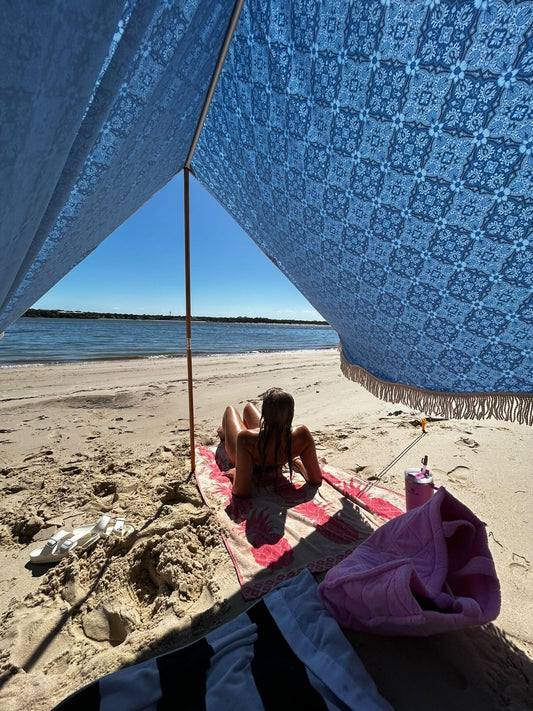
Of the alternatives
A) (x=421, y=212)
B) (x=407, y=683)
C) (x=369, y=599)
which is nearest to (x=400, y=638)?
(x=407, y=683)

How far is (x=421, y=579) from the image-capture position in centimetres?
128

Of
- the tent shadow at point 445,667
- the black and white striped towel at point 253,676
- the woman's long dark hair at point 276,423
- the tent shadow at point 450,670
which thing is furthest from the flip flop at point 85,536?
the tent shadow at point 450,670

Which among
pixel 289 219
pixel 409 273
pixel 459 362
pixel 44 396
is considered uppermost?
pixel 289 219

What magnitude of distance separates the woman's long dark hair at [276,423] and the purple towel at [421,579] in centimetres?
113

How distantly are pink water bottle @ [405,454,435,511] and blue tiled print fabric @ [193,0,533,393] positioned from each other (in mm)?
707

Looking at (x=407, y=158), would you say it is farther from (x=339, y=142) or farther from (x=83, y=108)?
(x=83, y=108)

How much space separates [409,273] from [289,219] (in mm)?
824

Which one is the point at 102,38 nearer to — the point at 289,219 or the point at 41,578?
the point at 289,219

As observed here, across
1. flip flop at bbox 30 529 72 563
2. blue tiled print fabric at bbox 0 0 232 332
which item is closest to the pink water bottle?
flip flop at bbox 30 529 72 563

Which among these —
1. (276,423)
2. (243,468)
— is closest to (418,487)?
(276,423)

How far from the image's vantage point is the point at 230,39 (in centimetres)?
135

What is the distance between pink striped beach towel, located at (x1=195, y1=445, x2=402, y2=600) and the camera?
1902 mm

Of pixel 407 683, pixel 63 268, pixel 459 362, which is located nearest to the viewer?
pixel 407 683

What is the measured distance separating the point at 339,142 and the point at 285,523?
2355 mm
